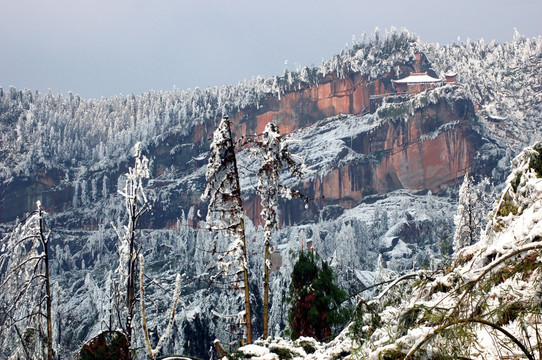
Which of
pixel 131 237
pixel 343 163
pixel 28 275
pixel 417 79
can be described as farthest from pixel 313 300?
pixel 417 79

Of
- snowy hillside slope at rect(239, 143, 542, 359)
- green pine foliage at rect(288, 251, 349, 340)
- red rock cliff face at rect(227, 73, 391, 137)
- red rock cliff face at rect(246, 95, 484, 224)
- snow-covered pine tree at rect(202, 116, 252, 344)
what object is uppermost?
red rock cliff face at rect(227, 73, 391, 137)

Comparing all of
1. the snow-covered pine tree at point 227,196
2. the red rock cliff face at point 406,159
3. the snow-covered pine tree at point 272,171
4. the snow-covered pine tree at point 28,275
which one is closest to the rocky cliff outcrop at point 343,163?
the red rock cliff face at point 406,159

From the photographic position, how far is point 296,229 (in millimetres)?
101875

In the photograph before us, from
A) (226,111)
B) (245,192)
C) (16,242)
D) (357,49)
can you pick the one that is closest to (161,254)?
(245,192)

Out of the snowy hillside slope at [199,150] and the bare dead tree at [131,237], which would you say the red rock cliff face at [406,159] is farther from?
the bare dead tree at [131,237]

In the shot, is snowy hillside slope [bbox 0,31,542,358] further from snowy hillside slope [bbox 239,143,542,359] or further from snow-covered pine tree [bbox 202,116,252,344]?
snowy hillside slope [bbox 239,143,542,359]

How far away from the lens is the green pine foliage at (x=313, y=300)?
9039 mm

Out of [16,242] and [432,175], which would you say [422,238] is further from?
[16,242]

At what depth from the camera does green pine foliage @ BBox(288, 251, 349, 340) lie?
9.04m

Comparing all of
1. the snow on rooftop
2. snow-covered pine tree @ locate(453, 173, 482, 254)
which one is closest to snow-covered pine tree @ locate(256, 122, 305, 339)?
snow-covered pine tree @ locate(453, 173, 482, 254)

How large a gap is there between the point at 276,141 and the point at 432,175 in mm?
110834

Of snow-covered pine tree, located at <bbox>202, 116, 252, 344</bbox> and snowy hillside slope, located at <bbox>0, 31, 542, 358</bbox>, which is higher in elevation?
snowy hillside slope, located at <bbox>0, 31, 542, 358</bbox>

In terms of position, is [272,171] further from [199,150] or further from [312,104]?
[199,150]

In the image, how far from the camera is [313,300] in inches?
364
